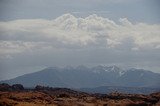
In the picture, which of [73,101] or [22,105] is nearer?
[22,105]

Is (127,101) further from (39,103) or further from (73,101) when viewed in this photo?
(39,103)

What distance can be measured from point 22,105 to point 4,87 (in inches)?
2517

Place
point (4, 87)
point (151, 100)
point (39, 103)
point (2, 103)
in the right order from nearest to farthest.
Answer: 1. point (2, 103)
2. point (39, 103)
3. point (151, 100)
4. point (4, 87)

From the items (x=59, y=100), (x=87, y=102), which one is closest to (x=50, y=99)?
(x=59, y=100)

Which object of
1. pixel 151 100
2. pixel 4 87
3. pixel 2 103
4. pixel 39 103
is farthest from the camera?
pixel 4 87

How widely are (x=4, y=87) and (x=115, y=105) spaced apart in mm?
66413

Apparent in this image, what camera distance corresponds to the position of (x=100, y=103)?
11256 centimetres

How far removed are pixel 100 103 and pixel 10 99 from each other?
24.4 metres

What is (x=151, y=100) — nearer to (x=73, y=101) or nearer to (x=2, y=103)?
(x=73, y=101)

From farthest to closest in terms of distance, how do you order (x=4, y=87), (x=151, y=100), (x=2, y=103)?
(x=4, y=87) < (x=151, y=100) < (x=2, y=103)

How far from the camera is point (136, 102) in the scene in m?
116

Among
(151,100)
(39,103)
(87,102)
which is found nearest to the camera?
(39,103)

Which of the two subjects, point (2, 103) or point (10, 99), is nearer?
point (2, 103)

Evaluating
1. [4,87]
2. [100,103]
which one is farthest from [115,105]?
[4,87]
